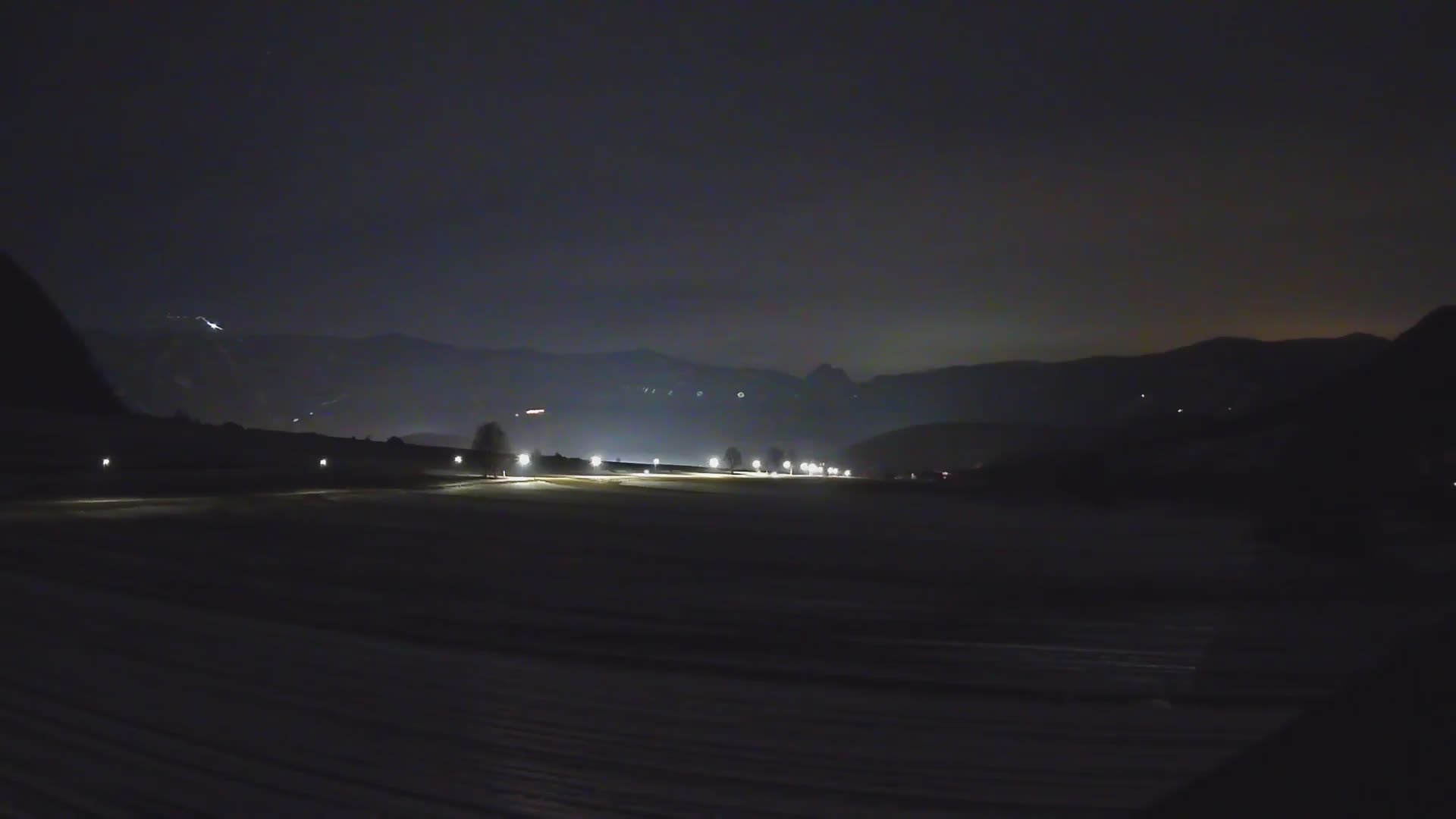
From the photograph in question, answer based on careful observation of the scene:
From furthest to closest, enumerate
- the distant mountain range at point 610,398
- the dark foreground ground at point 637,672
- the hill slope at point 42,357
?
the distant mountain range at point 610,398, the hill slope at point 42,357, the dark foreground ground at point 637,672

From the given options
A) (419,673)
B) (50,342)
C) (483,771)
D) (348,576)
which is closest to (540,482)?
(348,576)

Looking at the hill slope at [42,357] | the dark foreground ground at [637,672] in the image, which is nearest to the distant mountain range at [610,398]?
the hill slope at [42,357]

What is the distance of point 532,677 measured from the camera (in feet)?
29.0

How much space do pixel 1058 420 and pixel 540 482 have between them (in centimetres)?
9792

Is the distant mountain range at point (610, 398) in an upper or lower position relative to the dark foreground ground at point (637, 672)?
upper

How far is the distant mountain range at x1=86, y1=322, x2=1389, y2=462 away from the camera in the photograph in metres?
116

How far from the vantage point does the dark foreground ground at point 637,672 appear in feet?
20.2

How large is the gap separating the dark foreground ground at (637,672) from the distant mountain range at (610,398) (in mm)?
76233

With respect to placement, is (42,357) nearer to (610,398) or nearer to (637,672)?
(637,672)

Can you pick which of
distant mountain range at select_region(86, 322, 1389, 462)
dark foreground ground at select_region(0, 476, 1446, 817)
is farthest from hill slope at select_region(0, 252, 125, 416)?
dark foreground ground at select_region(0, 476, 1446, 817)

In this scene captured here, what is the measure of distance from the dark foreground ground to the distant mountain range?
7623 centimetres

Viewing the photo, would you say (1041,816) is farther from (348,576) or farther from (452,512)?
(452,512)

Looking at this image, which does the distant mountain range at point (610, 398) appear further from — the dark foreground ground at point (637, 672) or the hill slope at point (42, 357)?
the dark foreground ground at point (637, 672)

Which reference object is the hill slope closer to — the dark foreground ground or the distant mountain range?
the distant mountain range
